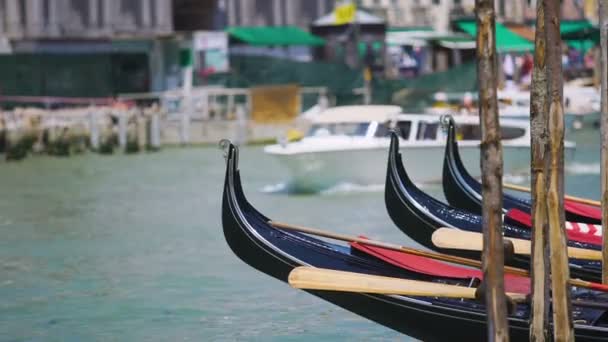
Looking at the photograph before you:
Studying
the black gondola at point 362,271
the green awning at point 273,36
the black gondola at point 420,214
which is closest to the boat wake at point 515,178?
the black gondola at point 420,214

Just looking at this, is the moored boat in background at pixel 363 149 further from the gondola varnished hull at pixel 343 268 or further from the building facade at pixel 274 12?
the building facade at pixel 274 12

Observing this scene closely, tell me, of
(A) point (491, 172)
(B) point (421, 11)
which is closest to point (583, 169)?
(A) point (491, 172)

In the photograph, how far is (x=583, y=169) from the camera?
2095cm

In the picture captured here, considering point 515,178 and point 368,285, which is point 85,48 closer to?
point 515,178

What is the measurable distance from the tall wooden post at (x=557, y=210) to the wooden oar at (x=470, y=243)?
1.82 meters

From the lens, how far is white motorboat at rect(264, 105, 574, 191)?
17.8 meters

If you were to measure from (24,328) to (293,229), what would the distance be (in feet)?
9.05

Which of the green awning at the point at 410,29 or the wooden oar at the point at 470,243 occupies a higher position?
the green awning at the point at 410,29

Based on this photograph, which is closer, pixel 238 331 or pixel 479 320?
pixel 479 320

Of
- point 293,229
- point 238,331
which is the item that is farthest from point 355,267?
point 238,331

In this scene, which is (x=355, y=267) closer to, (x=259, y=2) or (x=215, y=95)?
(x=215, y=95)

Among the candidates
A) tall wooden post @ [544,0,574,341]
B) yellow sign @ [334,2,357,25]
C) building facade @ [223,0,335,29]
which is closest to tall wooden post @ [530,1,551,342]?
tall wooden post @ [544,0,574,341]

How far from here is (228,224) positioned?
8648 mm

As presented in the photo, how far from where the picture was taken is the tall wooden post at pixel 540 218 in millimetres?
7273
